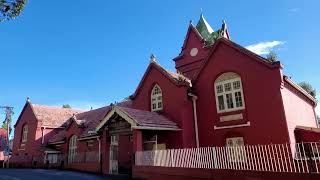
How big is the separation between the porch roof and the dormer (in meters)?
8.05

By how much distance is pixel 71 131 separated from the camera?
3178 cm

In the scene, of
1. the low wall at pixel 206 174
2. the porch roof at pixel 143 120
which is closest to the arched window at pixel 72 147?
the porch roof at pixel 143 120

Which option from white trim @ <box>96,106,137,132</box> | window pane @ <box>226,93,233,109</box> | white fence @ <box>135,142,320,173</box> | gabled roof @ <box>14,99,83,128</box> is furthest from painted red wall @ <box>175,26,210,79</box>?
gabled roof @ <box>14,99,83,128</box>

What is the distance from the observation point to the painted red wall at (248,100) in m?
17.3

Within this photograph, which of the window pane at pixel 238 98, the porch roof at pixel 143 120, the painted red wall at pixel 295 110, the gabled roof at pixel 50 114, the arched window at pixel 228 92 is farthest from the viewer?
the gabled roof at pixel 50 114

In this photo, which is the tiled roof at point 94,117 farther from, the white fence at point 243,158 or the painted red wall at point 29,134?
the white fence at point 243,158

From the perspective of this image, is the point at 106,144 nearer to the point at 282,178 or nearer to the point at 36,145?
the point at 282,178

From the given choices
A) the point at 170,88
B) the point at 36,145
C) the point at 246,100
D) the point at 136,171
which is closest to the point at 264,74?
the point at 246,100

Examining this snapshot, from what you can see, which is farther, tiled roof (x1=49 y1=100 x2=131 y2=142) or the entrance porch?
tiled roof (x1=49 y1=100 x2=131 y2=142)

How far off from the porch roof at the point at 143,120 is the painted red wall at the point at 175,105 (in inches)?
23.3

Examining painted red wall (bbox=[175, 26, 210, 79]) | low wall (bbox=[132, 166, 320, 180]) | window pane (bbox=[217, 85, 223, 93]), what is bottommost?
low wall (bbox=[132, 166, 320, 180])

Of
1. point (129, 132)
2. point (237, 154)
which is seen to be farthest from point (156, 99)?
point (237, 154)

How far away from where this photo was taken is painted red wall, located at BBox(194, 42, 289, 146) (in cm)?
1727

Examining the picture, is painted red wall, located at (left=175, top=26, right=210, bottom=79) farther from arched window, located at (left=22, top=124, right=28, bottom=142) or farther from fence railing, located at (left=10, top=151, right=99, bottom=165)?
arched window, located at (left=22, top=124, right=28, bottom=142)
